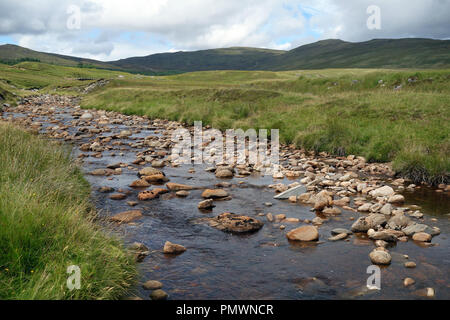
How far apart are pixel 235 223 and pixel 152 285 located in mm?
3217

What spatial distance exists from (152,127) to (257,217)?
19539 mm

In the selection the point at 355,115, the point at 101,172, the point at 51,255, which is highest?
the point at 355,115

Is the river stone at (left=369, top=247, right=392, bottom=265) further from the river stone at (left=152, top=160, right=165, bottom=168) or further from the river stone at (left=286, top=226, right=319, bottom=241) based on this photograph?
the river stone at (left=152, top=160, right=165, bottom=168)

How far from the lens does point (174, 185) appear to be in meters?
12.2

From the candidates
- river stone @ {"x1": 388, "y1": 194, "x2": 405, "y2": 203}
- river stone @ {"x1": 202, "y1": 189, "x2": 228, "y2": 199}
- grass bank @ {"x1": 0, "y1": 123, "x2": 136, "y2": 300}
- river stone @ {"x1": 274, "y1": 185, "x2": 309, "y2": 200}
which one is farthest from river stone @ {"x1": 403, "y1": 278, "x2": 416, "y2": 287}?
river stone @ {"x1": 202, "y1": 189, "x2": 228, "y2": 199}

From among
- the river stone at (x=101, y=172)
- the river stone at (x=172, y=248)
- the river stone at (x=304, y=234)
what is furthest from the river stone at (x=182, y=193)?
the river stone at (x=304, y=234)

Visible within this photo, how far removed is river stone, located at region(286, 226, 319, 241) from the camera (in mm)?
8047

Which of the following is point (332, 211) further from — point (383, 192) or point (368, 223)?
point (383, 192)

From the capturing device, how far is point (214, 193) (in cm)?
1130

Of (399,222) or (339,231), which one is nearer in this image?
(339,231)

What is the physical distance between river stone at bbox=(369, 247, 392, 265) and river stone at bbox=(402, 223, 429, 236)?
5.18 feet

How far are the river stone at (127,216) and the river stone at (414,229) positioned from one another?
20.7 feet

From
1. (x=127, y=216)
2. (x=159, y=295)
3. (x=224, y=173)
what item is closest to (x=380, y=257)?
(x=159, y=295)

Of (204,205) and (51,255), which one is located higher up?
(51,255)
